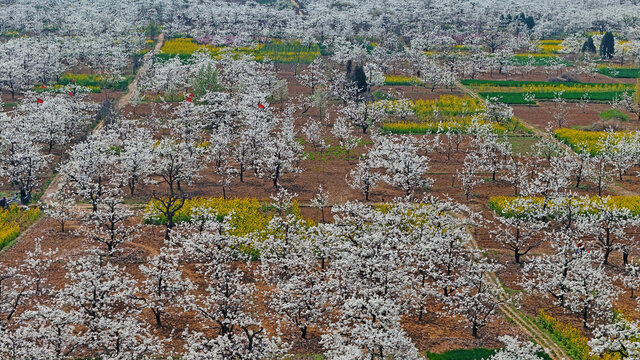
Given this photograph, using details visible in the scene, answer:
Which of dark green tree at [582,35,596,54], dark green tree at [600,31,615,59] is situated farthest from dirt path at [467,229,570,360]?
dark green tree at [582,35,596,54]

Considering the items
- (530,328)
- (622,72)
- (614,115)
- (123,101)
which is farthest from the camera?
(622,72)

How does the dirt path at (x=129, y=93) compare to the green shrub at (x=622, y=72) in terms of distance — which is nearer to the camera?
the dirt path at (x=129, y=93)

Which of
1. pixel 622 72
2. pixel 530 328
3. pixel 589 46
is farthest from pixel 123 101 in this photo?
pixel 589 46

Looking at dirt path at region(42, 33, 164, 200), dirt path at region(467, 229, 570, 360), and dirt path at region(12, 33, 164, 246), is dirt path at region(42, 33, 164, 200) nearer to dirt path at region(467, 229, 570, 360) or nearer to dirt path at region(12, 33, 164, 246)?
dirt path at region(12, 33, 164, 246)

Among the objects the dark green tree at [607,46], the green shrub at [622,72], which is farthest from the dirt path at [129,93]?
the dark green tree at [607,46]

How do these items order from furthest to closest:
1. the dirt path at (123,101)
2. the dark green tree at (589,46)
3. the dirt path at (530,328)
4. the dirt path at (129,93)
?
the dark green tree at (589,46), the dirt path at (129,93), the dirt path at (123,101), the dirt path at (530,328)

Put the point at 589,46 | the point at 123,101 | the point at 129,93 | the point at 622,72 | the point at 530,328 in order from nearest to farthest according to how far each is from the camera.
A: the point at 530,328 → the point at 123,101 → the point at 129,93 → the point at 622,72 → the point at 589,46

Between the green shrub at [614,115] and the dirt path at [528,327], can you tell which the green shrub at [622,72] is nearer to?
the green shrub at [614,115]

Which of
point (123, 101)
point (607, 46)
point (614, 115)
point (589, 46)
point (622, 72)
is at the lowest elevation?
point (614, 115)

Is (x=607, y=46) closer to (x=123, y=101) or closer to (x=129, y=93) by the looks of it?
(x=129, y=93)
